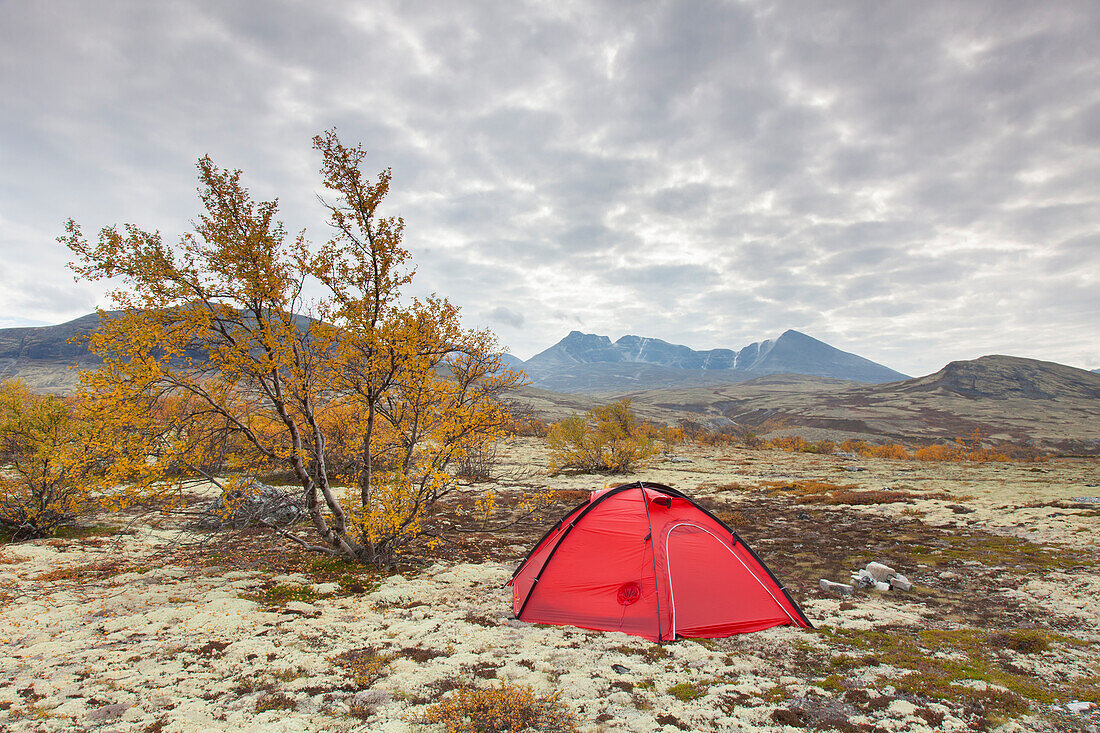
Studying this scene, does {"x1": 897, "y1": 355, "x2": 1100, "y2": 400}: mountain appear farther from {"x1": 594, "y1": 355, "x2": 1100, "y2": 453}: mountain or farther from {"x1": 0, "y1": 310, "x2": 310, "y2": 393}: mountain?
{"x1": 0, "y1": 310, "x2": 310, "y2": 393}: mountain

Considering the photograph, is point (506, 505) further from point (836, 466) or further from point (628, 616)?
point (836, 466)

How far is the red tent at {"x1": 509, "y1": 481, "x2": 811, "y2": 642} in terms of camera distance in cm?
773

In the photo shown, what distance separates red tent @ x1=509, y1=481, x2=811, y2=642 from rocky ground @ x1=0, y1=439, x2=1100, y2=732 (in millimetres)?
355

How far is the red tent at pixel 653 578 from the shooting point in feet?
25.4

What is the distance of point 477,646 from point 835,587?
27.3 feet

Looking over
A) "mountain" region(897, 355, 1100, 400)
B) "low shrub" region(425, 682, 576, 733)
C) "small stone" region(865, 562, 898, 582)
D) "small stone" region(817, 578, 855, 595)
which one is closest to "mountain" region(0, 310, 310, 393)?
"low shrub" region(425, 682, 576, 733)

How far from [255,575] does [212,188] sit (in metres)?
9.07

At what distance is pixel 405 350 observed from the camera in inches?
374

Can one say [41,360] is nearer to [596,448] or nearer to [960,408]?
[596,448]

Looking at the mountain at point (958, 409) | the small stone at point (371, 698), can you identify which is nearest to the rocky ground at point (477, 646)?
the small stone at point (371, 698)

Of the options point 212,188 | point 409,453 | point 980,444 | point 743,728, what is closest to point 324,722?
point 743,728

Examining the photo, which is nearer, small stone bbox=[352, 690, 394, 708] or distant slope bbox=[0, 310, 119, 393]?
small stone bbox=[352, 690, 394, 708]

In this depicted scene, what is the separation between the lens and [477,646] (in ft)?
23.0

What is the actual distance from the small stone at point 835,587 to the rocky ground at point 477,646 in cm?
24
